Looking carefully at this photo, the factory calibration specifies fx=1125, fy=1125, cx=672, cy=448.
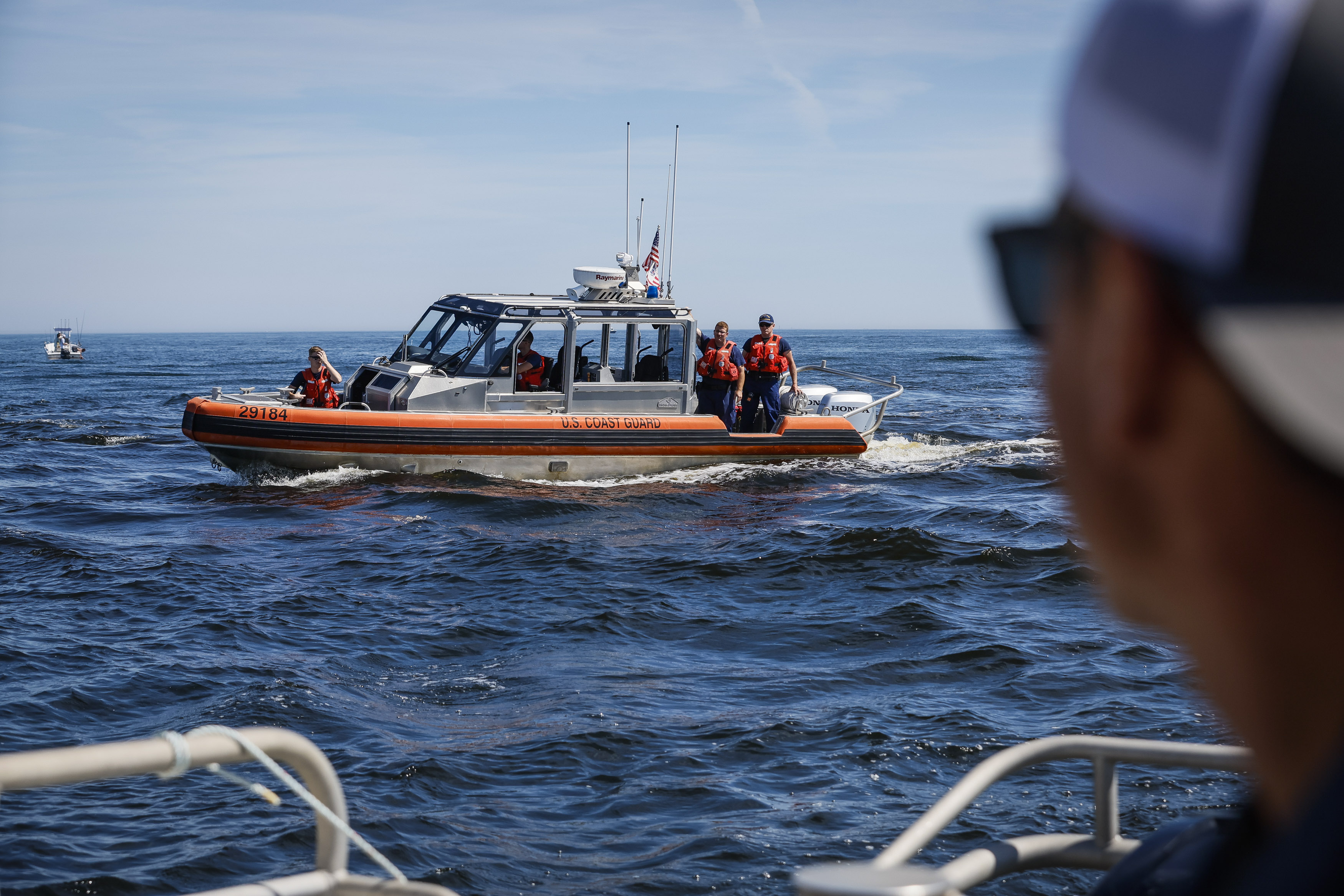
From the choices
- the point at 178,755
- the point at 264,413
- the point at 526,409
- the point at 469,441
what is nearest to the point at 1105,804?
the point at 178,755

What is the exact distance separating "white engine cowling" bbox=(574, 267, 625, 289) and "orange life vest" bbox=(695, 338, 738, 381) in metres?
1.51

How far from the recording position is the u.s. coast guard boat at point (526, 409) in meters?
13.3

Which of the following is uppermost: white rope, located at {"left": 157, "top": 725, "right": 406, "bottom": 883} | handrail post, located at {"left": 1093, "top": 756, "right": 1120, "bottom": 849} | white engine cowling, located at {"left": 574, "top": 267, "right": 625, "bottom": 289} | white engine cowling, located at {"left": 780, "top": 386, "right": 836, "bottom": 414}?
white engine cowling, located at {"left": 574, "top": 267, "right": 625, "bottom": 289}

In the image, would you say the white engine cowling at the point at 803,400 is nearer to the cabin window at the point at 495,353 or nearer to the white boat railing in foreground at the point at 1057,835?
the cabin window at the point at 495,353

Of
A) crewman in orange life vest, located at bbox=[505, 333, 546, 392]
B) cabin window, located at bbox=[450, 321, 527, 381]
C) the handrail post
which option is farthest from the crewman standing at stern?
the handrail post

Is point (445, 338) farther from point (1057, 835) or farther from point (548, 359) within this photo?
point (1057, 835)

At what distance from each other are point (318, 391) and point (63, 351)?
5178 centimetres

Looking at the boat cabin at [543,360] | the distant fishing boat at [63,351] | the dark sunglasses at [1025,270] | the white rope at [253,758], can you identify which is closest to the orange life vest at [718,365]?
the boat cabin at [543,360]

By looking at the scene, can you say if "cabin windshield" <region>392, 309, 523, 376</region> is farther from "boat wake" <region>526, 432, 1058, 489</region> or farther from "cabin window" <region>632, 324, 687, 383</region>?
"cabin window" <region>632, 324, 687, 383</region>

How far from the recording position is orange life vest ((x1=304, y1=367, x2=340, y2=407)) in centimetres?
1414

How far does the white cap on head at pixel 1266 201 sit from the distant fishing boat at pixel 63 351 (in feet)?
212

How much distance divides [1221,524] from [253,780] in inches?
244

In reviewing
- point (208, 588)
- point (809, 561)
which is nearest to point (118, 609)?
point (208, 588)

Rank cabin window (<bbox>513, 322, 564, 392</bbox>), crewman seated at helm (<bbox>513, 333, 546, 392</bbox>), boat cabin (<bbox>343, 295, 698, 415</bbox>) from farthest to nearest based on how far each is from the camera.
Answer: crewman seated at helm (<bbox>513, 333, 546, 392</bbox>), cabin window (<bbox>513, 322, 564, 392</bbox>), boat cabin (<bbox>343, 295, 698, 415</bbox>)
